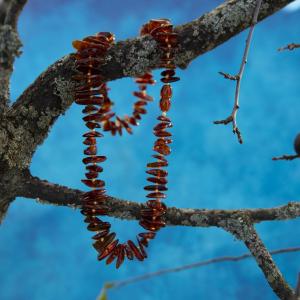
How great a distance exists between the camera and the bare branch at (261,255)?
29.5 inches

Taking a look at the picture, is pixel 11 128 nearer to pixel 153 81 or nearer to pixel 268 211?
pixel 153 81

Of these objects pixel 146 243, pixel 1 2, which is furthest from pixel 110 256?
pixel 1 2

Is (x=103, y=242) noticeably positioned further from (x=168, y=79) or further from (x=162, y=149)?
(x=168, y=79)

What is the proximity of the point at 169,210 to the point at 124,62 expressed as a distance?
0.80ft

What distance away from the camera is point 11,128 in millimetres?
771

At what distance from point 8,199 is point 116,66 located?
0.28 m

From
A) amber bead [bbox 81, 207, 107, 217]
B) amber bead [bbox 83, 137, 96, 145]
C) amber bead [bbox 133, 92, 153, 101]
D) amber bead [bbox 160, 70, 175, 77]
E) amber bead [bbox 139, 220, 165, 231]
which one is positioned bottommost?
amber bead [bbox 139, 220, 165, 231]

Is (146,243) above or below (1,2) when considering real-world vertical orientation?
below

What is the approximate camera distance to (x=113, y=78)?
758mm

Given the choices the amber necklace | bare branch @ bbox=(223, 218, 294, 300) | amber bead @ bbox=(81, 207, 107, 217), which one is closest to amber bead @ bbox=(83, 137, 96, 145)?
the amber necklace

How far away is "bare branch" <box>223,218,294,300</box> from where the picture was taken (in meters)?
0.75

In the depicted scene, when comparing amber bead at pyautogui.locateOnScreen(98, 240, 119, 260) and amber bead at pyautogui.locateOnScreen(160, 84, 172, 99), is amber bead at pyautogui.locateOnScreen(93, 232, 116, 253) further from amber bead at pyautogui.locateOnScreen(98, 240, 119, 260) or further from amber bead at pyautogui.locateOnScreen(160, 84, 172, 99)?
amber bead at pyautogui.locateOnScreen(160, 84, 172, 99)

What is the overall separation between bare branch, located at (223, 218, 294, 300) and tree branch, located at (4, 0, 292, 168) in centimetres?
26

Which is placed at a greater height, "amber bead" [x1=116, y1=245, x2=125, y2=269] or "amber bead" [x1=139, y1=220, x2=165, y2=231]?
"amber bead" [x1=139, y1=220, x2=165, y2=231]
